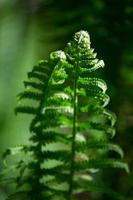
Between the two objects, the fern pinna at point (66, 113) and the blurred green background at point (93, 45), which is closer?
the fern pinna at point (66, 113)

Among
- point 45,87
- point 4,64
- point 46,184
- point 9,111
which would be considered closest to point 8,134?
point 9,111

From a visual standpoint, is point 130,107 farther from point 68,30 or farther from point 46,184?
point 46,184

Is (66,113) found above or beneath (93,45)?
beneath

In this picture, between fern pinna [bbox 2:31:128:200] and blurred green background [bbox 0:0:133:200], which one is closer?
fern pinna [bbox 2:31:128:200]

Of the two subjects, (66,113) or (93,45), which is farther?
(93,45)
